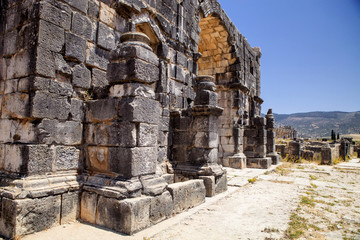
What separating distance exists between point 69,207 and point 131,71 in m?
2.21

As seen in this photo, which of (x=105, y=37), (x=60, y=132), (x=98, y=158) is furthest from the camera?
(x=105, y=37)

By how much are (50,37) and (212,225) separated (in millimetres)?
3746

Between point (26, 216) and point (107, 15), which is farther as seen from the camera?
point (107, 15)

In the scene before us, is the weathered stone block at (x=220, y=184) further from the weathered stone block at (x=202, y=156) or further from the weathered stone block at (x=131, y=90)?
the weathered stone block at (x=131, y=90)

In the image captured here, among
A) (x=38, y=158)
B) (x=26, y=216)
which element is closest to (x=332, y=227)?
(x=26, y=216)

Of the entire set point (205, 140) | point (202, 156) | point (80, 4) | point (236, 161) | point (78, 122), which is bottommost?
point (236, 161)

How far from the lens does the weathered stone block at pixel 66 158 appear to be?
3.90 m

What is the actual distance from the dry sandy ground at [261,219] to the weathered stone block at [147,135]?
1214 millimetres

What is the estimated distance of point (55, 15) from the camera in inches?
153

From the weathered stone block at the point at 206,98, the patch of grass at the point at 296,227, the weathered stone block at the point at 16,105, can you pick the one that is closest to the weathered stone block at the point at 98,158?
the weathered stone block at the point at 16,105

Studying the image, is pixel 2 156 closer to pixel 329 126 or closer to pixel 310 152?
pixel 310 152

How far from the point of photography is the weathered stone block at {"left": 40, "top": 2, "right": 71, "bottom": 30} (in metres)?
3.74

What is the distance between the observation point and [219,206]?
199 inches

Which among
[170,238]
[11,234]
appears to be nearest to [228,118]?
[170,238]
